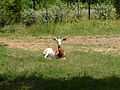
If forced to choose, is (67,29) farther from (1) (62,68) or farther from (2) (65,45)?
(1) (62,68)

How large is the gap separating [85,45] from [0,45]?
3232 mm

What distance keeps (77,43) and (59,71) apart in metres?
6.68

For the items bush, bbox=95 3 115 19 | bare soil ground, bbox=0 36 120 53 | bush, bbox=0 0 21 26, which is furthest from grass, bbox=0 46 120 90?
bush, bbox=95 3 115 19

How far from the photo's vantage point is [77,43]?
53.3ft

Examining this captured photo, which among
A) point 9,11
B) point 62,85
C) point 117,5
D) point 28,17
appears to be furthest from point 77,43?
point 62,85

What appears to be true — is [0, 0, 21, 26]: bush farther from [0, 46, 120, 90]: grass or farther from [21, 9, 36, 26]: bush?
[0, 46, 120, 90]: grass

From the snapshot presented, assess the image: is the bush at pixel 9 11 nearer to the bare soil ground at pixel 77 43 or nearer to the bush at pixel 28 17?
the bush at pixel 28 17

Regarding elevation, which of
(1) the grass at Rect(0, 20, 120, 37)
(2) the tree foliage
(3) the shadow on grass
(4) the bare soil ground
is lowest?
(1) the grass at Rect(0, 20, 120, 37)

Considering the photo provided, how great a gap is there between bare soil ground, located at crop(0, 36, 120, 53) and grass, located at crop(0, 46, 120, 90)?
95 centimetres

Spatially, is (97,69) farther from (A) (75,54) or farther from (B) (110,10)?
(B) (110,10)

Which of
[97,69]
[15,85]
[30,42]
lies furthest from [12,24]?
[15,85]

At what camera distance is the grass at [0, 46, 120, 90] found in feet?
24.1

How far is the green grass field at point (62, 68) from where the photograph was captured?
24.3 ft

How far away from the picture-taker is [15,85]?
7.50 m
